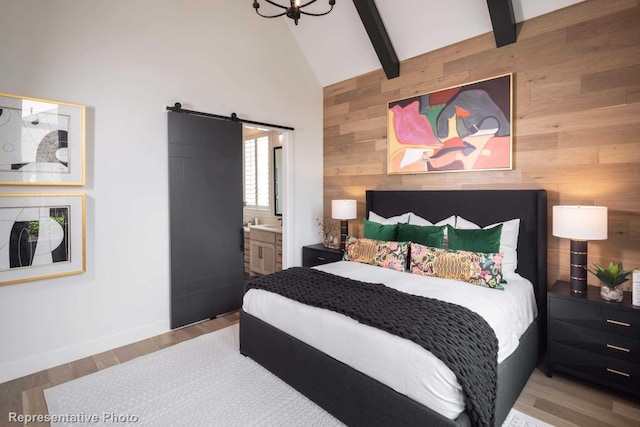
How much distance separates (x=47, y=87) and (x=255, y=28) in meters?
2.25

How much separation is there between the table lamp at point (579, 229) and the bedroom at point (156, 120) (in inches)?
13.8

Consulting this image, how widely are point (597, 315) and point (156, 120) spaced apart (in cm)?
392

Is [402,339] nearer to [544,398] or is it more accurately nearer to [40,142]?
[544,398]

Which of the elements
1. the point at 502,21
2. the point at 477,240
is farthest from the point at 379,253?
the point at 502,21

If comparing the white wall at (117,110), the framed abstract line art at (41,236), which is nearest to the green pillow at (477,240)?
the white wall at (117,110)

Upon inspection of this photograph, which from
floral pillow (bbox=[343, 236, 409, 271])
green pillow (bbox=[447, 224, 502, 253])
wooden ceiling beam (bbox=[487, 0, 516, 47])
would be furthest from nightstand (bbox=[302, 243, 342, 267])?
wooden ceiling beam (bbox=[487, 0, 516, 47])

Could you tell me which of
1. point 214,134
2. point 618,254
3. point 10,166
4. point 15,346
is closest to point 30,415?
point 15,346

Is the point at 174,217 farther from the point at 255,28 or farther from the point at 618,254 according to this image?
the point at 618,254

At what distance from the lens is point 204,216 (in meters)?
3.59

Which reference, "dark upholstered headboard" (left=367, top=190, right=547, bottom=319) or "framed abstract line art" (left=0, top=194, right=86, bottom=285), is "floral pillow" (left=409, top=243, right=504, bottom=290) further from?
"framed abstract line art" (left=0, top=194, right=86, bottom=285)

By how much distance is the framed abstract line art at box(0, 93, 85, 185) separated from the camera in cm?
246

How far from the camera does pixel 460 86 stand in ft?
11.3

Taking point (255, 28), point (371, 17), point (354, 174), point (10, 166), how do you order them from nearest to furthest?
point (10, 166)
point (371, 17)
point (255, 28)
point (354, 174)

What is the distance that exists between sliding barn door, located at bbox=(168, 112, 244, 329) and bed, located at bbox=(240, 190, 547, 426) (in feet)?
3.28
